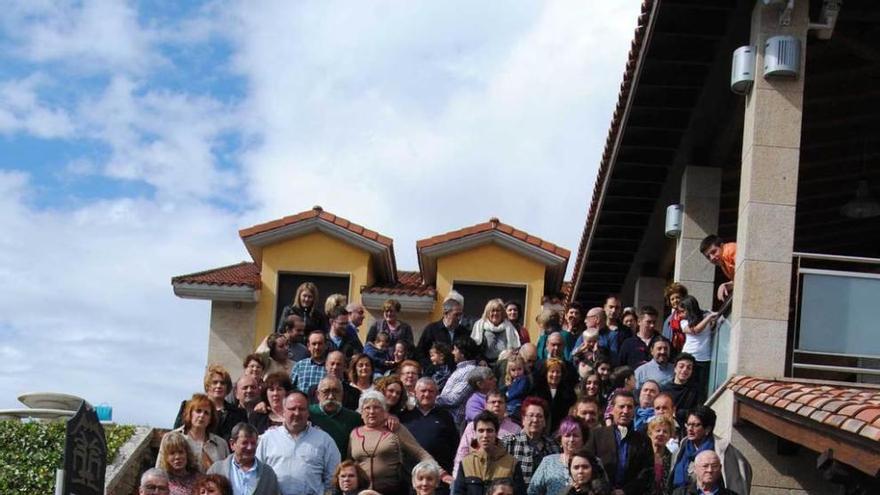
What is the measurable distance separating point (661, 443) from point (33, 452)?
810 centimetres

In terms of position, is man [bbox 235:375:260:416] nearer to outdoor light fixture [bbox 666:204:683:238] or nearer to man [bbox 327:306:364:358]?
man [bbox 327:306:364:358]

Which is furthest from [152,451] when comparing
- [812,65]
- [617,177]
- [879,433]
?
[879,433]

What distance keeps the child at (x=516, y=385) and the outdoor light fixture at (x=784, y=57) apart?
3.42 m

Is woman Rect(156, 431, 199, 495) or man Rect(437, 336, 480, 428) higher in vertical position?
man Rect(437, 336, 480, 428)

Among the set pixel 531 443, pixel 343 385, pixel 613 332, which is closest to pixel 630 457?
pixel 531 443

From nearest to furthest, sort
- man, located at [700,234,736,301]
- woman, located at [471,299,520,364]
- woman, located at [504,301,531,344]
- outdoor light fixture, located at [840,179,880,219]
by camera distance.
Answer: man, located at [700,234,736,301]
woman, located at [471,299,520,364]
woman, located at [504,301,531,344]
outdoor light fixture, located at [840,179,880,219]

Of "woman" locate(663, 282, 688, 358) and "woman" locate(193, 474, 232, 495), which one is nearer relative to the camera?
"woman" locate(193, 474, 232, 495)

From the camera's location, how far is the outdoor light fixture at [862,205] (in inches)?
820

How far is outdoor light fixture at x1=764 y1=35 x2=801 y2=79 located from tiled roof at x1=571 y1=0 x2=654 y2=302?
1751 millimetres

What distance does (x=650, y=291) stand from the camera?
2492 cm

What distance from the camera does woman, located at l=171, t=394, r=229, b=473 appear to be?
43.4 ft

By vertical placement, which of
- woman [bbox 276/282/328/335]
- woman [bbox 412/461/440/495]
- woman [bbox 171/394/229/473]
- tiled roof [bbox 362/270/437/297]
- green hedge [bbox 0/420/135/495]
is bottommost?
green hedge [bbox 0/420/135/495]

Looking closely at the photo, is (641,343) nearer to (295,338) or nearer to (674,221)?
(295,338)

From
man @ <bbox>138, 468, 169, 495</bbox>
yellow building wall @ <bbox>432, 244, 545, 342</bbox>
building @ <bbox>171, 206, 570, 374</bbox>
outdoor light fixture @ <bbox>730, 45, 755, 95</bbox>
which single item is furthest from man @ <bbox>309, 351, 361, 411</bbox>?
yellow building wall @ <bbox>432, 244, 545, 342</bbox>
